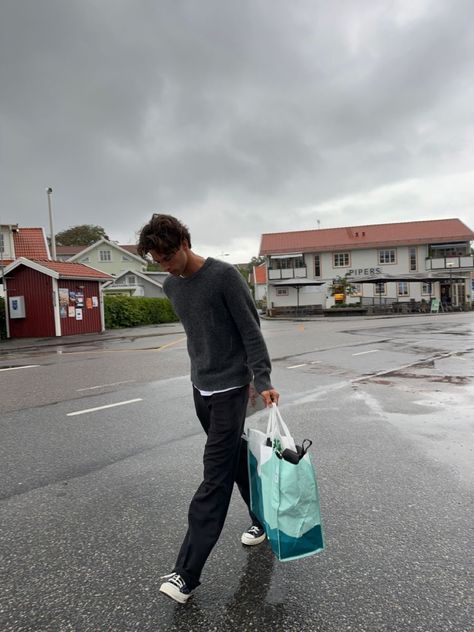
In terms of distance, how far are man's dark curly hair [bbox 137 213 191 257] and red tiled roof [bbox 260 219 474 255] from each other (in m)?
45.3

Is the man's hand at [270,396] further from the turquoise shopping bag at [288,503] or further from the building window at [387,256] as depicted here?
the building window at [387,256]

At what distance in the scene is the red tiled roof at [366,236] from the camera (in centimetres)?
4497

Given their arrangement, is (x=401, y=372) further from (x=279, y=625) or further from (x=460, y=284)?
(x=460, y=284)

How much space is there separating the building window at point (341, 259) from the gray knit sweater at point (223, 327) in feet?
151

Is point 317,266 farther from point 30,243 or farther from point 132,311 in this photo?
point 30,243

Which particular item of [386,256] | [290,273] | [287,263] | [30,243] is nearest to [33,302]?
[30,243]

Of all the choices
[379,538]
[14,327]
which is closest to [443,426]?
[379,538]

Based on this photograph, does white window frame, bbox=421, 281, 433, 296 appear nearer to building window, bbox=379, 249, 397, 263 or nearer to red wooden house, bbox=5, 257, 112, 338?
building window, bbox=379, 249, 397, 263

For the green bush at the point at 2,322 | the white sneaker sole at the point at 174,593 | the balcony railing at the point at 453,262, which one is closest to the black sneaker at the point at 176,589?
the white sneaker sole at the point at 174,593

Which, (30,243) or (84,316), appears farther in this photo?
(30,243)

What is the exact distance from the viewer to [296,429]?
501cm

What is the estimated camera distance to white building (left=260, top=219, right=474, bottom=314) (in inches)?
1730

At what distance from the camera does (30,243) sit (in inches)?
1264

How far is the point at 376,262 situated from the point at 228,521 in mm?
46230
